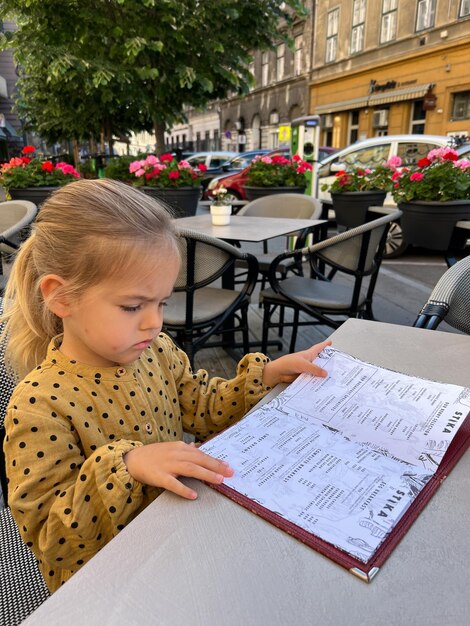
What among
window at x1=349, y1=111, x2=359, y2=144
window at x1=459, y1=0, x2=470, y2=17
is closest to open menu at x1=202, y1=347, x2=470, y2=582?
window at x1=459, y1=0, x2=470, y2=17

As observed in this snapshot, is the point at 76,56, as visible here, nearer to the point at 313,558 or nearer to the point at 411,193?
the point at 411,193

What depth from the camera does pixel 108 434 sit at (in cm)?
83

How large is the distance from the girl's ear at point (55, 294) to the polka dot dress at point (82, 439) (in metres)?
0.09

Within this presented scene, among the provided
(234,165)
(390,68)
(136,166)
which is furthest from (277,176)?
(390,68)

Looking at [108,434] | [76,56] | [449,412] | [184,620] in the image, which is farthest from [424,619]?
[76,56]

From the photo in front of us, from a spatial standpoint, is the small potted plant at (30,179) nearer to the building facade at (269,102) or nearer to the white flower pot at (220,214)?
the white flower pot at (220,214)

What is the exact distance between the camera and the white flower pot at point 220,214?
121 inches

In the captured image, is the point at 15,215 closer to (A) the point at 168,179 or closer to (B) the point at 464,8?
(A) the point at 168,179

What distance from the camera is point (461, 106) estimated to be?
47.2ft

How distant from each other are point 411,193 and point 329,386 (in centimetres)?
338

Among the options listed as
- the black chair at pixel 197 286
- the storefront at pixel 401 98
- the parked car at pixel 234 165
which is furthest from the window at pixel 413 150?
the storefront at pixel 401 98

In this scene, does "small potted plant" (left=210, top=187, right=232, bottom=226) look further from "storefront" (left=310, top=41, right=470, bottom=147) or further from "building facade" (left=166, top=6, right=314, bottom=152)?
"building facade" (left=166, top=6, right=314, bottom=152)

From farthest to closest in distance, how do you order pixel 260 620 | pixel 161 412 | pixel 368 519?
pixel 161 412 → pixel 368 519 → pixel 260 620

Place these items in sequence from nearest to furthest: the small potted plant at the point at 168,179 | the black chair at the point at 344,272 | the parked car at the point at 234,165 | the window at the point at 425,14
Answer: the black chair at the point at 344,272
the small potted plant at the point at 168,179
the parked car at the point at 234,165
the window at the point at 425,14
